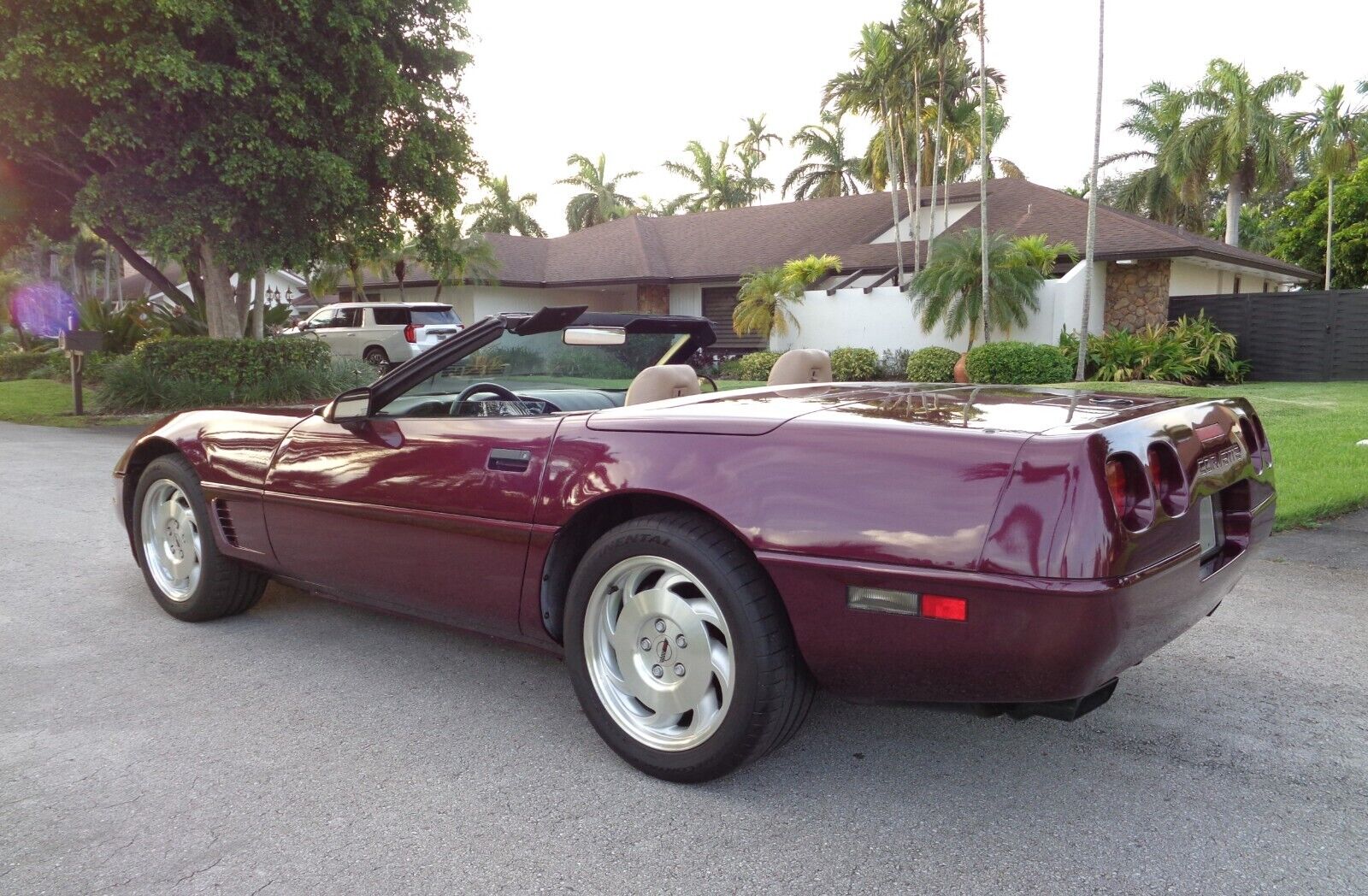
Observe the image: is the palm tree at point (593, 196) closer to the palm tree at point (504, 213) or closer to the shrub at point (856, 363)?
the palm tree at point (504, 213)

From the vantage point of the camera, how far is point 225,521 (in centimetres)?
402

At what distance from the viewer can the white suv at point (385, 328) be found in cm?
2289


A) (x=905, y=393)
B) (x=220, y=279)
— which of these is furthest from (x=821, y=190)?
(x=905, y=393)

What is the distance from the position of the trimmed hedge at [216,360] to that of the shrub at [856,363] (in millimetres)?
11808

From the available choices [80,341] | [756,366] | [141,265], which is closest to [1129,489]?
[80,341]

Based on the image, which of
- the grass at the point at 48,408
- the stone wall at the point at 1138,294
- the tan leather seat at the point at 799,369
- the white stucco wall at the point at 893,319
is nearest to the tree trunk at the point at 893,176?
the white stucco wall at the point at 893,319

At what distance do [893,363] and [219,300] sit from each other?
14.1 metres

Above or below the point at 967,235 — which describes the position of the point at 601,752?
below

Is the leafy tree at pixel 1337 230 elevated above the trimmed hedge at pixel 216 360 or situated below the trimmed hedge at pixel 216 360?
above

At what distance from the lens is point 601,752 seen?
2.97 m

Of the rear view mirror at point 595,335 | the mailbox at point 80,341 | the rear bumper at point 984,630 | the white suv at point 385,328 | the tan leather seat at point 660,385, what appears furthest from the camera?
the white suv at point 385,328

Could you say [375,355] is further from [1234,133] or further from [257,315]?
[1234,133]

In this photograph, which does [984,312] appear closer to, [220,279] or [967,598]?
[220,279]

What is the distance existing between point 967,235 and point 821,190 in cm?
1983
